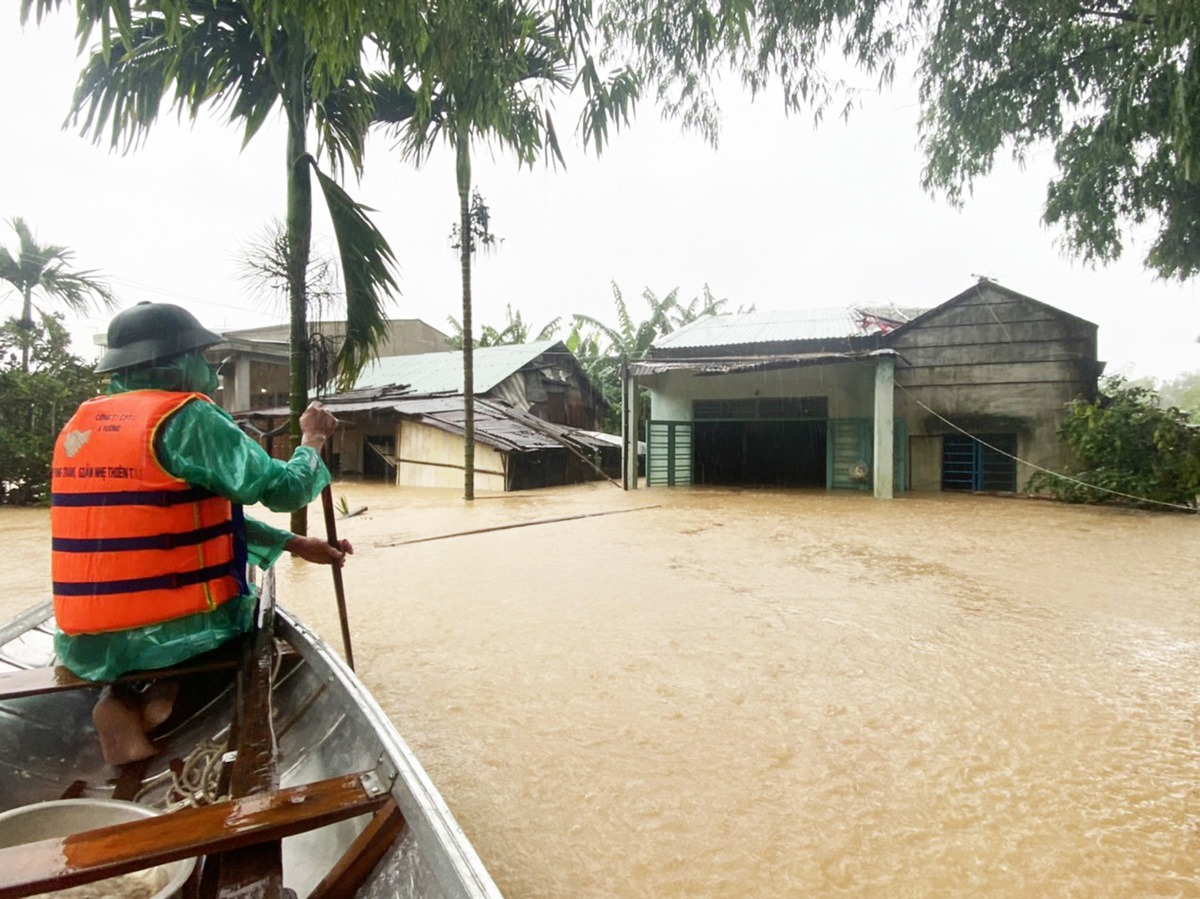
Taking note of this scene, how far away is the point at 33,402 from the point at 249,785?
1336 centimetres

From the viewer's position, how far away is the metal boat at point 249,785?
4.02ft

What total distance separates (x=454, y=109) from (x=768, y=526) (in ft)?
23.5

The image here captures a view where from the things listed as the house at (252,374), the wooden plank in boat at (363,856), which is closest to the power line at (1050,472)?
the wooden plank in boat at (363,856)

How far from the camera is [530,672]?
12.3 ft

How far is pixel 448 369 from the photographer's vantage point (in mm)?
21000

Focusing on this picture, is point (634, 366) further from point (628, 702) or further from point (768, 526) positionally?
point (628, 702)

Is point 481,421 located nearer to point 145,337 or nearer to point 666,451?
point 666,451

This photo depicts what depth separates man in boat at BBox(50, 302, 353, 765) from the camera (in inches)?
70.8

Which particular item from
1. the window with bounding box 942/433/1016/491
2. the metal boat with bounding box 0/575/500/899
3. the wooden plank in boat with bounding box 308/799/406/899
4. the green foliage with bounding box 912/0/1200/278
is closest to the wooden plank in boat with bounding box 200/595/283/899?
the metal boat with bounding box 0/575/500/899

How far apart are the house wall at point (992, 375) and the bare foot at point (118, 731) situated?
45.5 ft

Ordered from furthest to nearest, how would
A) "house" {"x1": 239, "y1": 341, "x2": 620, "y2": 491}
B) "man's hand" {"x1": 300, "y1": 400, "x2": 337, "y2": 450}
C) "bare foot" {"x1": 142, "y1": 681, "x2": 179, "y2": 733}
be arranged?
"house" {"x1": 239, "y1": 341, "x2": 620, "y2": 491} < "man's hand" {"x1": 300, "y1": 400, "x2": 337, "y2": 450} < "bare foot" {"x1": 142, "y1": 681, "x2": 179, "y2": 733}

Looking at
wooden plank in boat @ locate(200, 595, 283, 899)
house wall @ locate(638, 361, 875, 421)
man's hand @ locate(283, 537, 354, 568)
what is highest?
house wall @ locate(638, 361, 875, 421)

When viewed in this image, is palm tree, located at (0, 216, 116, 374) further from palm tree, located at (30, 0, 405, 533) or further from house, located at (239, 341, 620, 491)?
palm tree, located at (30, 0, 405, 533)

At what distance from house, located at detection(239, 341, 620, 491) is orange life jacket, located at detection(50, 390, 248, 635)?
1216cm
